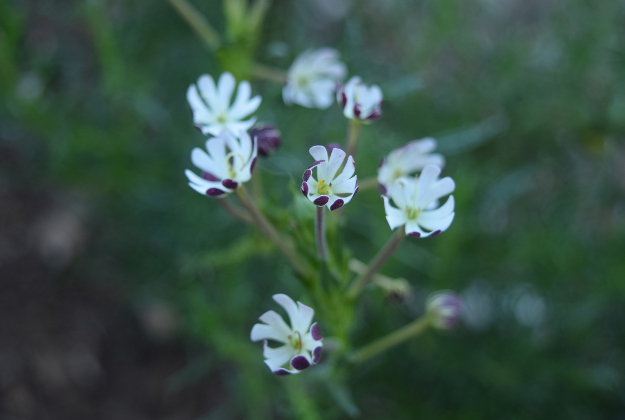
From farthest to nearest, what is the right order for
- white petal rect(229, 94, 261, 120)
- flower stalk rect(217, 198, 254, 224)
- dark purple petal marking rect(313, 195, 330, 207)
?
white petal rect(229, 94, 261, 120), flower stalk rect(217, 198, 254, 224), dark purple petal marking rect(313, 195, 330, 207)

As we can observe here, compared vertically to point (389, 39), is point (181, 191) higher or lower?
lower

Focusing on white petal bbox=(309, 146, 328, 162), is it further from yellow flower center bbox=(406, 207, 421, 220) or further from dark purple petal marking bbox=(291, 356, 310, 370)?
dark purple petal marking bbox=(291, 356, 310, 370)

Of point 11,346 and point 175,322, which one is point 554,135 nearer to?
point 175,322

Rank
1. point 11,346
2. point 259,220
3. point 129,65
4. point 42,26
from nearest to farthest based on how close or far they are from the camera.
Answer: point 259,220
point 129,65
point 11,346
point 42,26

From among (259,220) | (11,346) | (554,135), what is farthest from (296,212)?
(11,346)

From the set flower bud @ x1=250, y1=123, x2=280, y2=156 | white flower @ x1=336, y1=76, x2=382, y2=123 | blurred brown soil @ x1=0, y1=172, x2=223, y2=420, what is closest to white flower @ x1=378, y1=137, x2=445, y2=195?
white flower @ x1=336, y1=76, x2=382, y2=123

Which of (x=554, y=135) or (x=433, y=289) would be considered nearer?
(x=433, y=289)
